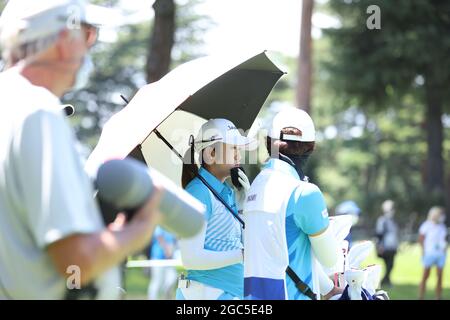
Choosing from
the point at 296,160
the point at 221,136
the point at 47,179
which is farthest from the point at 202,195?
the point at 47,179

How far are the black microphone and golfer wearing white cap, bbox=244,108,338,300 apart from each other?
2307mm

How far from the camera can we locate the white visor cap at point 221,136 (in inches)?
224

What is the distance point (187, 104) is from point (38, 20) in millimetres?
3938

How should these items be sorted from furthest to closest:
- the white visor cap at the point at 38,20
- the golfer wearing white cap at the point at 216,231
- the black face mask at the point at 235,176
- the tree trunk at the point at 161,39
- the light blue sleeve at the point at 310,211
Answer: the tree trunk at the point at 161,39 → the black face mask at the point at 235,176 → the golfer wearing white cap at the point at 216,231 → the light blue sleeve at the point at 310,211 → the white visor cap at the point at 38,20

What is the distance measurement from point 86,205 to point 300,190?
2.65m

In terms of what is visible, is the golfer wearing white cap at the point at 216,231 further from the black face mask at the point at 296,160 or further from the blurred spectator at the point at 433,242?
the blurred spectator at the point at 433,242

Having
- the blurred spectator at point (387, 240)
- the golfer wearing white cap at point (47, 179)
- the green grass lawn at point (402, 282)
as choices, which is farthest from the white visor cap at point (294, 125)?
the blurred spectator at point (387, 240)

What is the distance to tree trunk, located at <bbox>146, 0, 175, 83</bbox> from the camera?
17.4 metres

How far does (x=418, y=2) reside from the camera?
32844 millimetres

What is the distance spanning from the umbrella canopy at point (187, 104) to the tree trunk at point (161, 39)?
1066 centimetres

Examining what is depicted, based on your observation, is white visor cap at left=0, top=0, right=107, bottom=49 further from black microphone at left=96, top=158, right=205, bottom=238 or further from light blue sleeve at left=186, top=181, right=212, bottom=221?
light blue sleeve at left=186, top=181, right=212, bottom=221

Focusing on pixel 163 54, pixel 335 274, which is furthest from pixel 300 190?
pixel 163 54

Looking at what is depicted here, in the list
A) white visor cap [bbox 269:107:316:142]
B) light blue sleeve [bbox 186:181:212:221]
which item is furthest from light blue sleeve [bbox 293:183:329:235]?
light blue sleeve [bbox 186:181:212:221]

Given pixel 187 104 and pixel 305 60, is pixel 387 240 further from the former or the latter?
pixel 187 104
